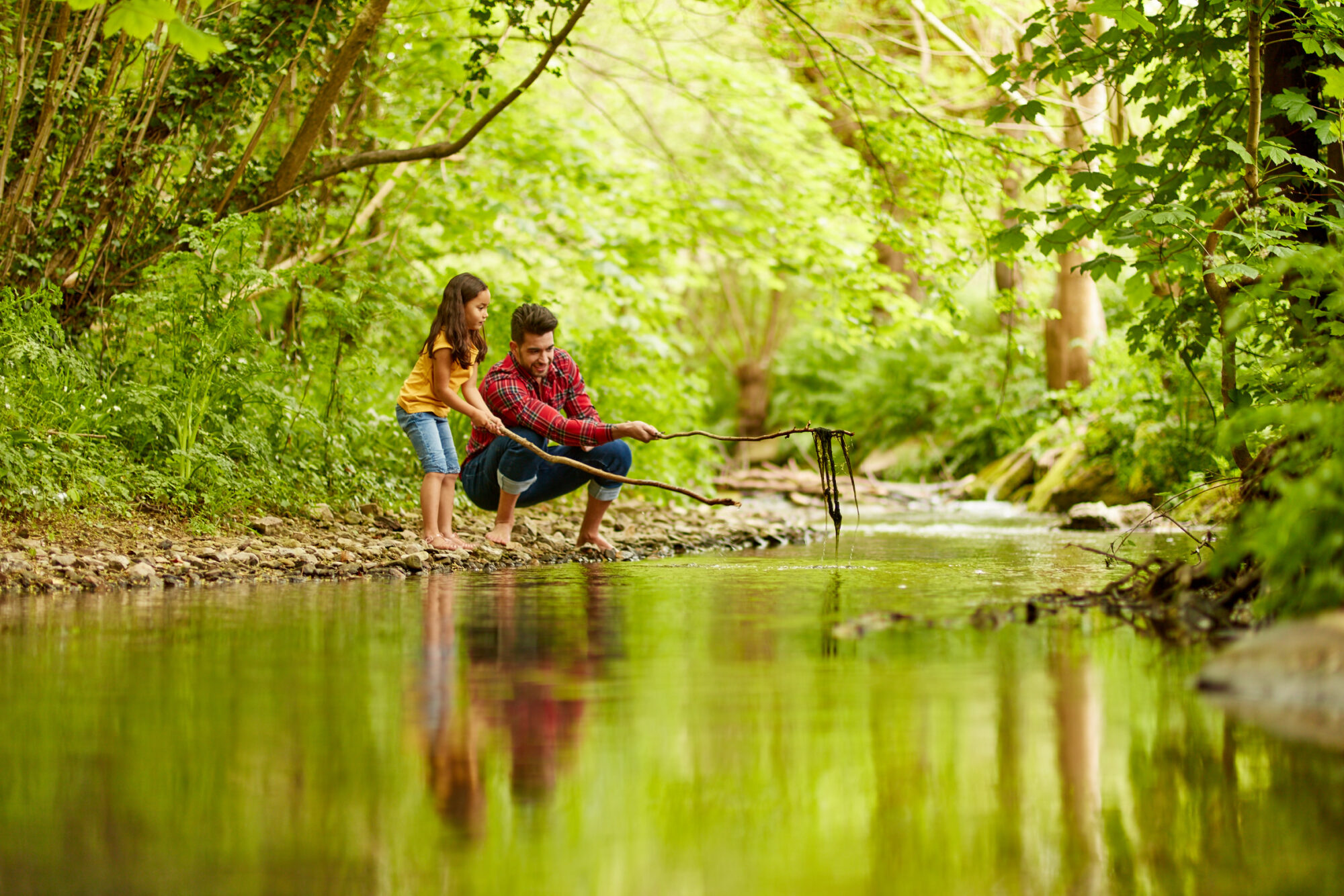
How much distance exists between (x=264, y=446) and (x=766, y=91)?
858 centimetres

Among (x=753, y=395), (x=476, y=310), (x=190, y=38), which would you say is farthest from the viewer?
(x=753, y=395)

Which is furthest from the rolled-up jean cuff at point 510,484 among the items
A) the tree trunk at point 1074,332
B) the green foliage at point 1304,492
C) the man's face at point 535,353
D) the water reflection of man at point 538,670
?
the tree trunk at point 1074,332

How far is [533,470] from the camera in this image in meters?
7.49

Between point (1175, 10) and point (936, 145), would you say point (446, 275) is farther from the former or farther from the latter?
point (1175, 10)

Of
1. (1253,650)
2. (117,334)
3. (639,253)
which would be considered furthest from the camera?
(639,253)

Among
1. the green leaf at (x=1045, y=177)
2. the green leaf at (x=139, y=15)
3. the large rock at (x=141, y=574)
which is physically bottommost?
the large rock at (x=141, y=574)

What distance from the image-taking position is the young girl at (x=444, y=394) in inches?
282

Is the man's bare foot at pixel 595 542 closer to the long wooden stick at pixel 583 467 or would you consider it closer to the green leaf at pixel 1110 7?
the long wooden stick at pixel 583 467

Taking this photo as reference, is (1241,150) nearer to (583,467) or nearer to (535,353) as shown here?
(583,467)

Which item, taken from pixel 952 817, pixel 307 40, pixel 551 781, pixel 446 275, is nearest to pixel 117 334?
pixel 307 40

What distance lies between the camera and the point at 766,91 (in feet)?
47.9

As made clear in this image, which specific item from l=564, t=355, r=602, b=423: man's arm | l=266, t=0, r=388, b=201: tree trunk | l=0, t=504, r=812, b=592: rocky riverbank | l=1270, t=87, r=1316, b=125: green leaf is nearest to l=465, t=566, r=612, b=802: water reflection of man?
l=0, t=504, r=812, b=592: rocky riverbank

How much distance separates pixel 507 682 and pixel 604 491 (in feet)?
13.9

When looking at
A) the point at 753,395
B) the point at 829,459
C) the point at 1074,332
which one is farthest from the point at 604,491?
the point at 753,395
